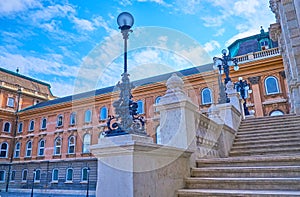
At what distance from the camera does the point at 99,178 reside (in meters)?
2.65

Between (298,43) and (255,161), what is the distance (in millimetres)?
8702

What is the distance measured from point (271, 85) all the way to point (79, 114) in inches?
905

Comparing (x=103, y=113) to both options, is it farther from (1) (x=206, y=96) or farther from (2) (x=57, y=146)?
(1) (x=206, y=96)

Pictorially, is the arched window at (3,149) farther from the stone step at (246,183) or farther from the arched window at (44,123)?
the stone step at (246,183)

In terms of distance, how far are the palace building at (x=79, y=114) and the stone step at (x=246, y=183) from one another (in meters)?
18.1

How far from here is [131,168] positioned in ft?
8.07

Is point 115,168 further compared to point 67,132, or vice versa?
point 67,132

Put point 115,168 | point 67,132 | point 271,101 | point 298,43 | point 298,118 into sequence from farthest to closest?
point 67,132, point 271,101, point 298,43, point 298,118, point 115,168

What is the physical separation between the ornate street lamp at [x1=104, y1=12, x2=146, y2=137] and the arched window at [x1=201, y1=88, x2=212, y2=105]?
740 inches

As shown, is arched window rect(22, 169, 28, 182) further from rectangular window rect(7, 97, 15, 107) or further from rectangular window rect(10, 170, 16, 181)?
rectangular window rect(7, 97, 15, 107)

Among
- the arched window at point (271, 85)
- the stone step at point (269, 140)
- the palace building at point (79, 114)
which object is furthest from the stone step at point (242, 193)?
the arched window at point (271, 85)

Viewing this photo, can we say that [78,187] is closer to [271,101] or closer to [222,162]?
[271,101]

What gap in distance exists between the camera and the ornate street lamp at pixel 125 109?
13.1 feet

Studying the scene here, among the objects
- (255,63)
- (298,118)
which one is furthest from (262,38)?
(298,118)
